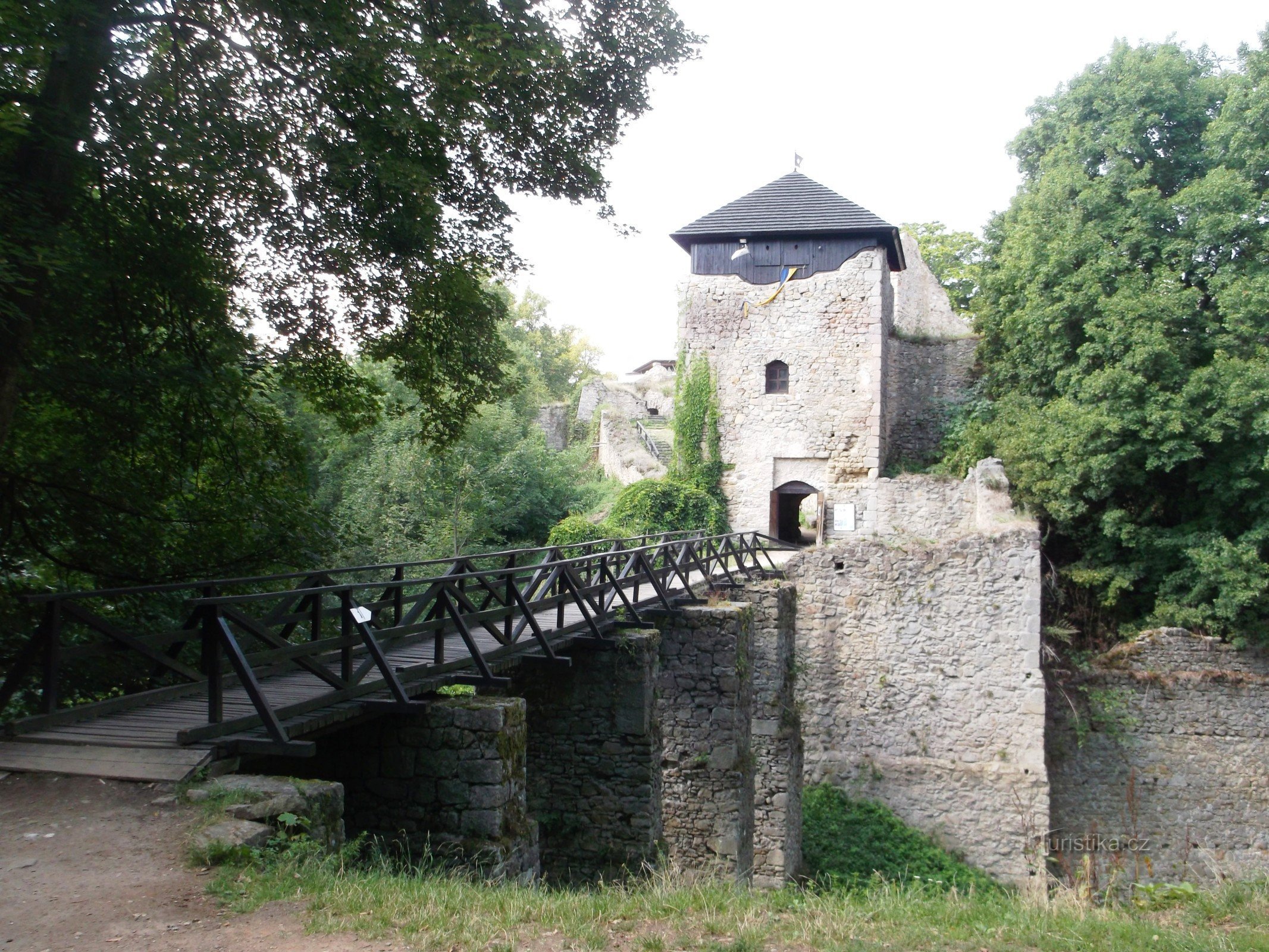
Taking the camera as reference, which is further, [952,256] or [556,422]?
[556,422]

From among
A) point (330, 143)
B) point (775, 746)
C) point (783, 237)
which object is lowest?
point (775, 746)

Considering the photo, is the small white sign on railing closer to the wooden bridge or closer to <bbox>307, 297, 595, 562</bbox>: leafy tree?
<bbox>307, 297, 595, 562</bbox>: leafy tree

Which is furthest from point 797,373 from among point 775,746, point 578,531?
point 775,746

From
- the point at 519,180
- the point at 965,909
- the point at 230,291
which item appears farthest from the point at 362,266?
the point at 965,909

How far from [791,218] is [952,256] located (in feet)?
32.9

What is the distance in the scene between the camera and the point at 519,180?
8484mm

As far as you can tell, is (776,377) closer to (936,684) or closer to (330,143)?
(936,684)

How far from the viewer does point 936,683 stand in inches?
548

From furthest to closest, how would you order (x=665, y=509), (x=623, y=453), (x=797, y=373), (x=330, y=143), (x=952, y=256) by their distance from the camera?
(x=952, y=256) < (x=623, y=453) < (x=797, y=373) < (x=665, y=509) < (x=330, y=143)

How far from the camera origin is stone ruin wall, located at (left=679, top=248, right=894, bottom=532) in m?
19.2

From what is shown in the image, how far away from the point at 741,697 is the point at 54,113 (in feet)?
26.4

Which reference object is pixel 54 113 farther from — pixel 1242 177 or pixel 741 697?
pixel 1242 177

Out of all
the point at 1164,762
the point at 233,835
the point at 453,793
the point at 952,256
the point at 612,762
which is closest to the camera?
the point at 233,835

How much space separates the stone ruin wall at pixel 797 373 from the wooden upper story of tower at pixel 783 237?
9.1 inches
